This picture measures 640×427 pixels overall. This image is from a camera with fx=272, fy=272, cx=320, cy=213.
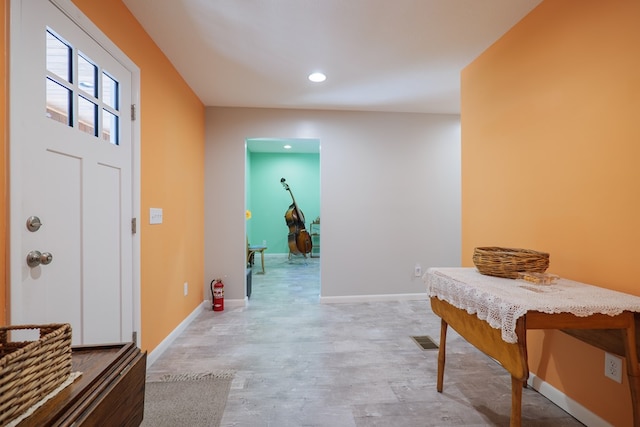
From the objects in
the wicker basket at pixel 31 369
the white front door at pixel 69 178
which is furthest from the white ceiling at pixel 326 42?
the wicker basket at pixel 31 369

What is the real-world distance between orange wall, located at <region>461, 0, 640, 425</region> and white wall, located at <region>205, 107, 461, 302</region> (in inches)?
53.0

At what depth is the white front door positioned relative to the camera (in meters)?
1.01

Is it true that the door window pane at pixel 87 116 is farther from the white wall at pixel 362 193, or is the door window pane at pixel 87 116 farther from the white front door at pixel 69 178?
the white wall at pixel 362 193

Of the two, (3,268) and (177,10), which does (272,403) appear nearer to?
(3,268)

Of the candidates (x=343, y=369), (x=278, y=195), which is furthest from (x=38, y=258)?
(x=278, y=195)

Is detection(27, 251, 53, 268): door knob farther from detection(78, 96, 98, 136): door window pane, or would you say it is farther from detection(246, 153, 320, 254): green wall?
detection(246, 153, 320, 254): green wall

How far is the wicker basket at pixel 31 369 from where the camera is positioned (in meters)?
0.50

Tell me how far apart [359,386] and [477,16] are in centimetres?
241

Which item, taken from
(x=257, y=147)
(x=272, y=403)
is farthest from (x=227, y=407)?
(x=257, y=147)

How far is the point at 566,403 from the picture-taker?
1466 mm

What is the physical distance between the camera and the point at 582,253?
1.36 m

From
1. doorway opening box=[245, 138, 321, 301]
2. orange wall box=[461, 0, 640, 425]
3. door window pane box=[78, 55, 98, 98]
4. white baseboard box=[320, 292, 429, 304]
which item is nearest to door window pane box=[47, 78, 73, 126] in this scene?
door window pane box=[78, 55, 98, 98]

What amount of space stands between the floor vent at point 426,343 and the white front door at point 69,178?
6.86 ft

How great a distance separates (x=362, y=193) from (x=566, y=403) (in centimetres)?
237
